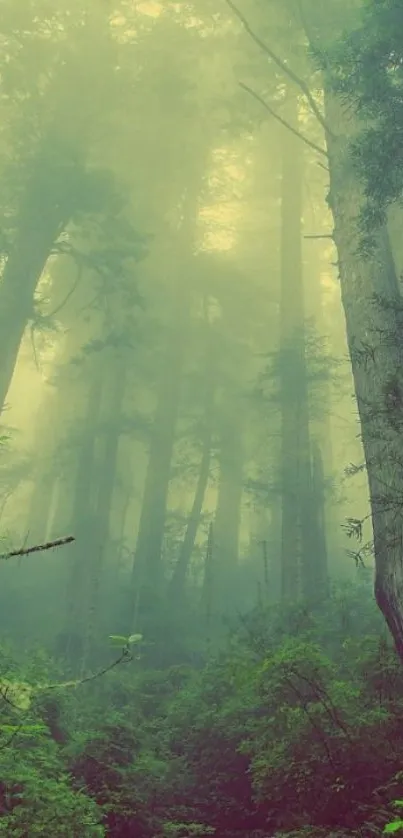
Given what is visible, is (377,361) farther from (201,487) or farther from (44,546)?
(201,487)

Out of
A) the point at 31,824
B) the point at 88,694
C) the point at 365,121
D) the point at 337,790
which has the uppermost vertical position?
the point at 365,121

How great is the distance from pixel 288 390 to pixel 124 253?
611cm

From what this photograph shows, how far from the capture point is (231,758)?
24.4ft

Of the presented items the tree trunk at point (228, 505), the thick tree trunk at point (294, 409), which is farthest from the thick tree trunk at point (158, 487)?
the thick tree trunk at point (294, 409)

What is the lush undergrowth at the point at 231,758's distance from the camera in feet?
15.9

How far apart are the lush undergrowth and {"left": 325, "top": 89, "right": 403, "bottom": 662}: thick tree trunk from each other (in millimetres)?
1130

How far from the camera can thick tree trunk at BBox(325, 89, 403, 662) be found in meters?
5.98

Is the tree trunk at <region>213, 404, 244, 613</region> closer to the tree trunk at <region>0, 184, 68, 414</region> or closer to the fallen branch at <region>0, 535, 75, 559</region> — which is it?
the tree trunk at <region>0, 184, 68, 414</region>

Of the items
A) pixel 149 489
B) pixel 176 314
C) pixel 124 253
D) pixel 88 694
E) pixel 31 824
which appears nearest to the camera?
pixel 31 824

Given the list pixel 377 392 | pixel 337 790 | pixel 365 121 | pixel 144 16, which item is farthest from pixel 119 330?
pixel 337 790

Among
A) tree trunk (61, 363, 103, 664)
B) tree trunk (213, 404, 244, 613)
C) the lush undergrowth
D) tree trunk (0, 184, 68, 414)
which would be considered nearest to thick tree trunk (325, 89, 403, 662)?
the lush undergrowth

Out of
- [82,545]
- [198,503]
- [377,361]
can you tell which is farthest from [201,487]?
[377,361]

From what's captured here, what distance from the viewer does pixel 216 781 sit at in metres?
7.02

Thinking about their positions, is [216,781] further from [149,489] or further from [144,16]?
[144,16]
